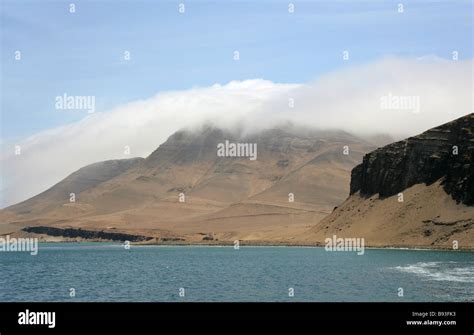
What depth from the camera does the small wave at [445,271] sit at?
264 feet

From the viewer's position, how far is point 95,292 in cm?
7150

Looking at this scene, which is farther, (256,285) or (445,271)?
(445,271)

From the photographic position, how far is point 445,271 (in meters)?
92.0

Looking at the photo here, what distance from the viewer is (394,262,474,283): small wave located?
8040cm

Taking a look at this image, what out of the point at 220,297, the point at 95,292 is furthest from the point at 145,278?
the point at 220,297

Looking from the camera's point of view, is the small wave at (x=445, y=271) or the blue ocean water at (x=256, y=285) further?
the small wave at (x=445, y=271)

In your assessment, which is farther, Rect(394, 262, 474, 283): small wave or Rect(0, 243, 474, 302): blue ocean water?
Rect(394, 262, 474, 283): small wave

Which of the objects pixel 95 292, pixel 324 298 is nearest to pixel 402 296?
pixel 324 298
